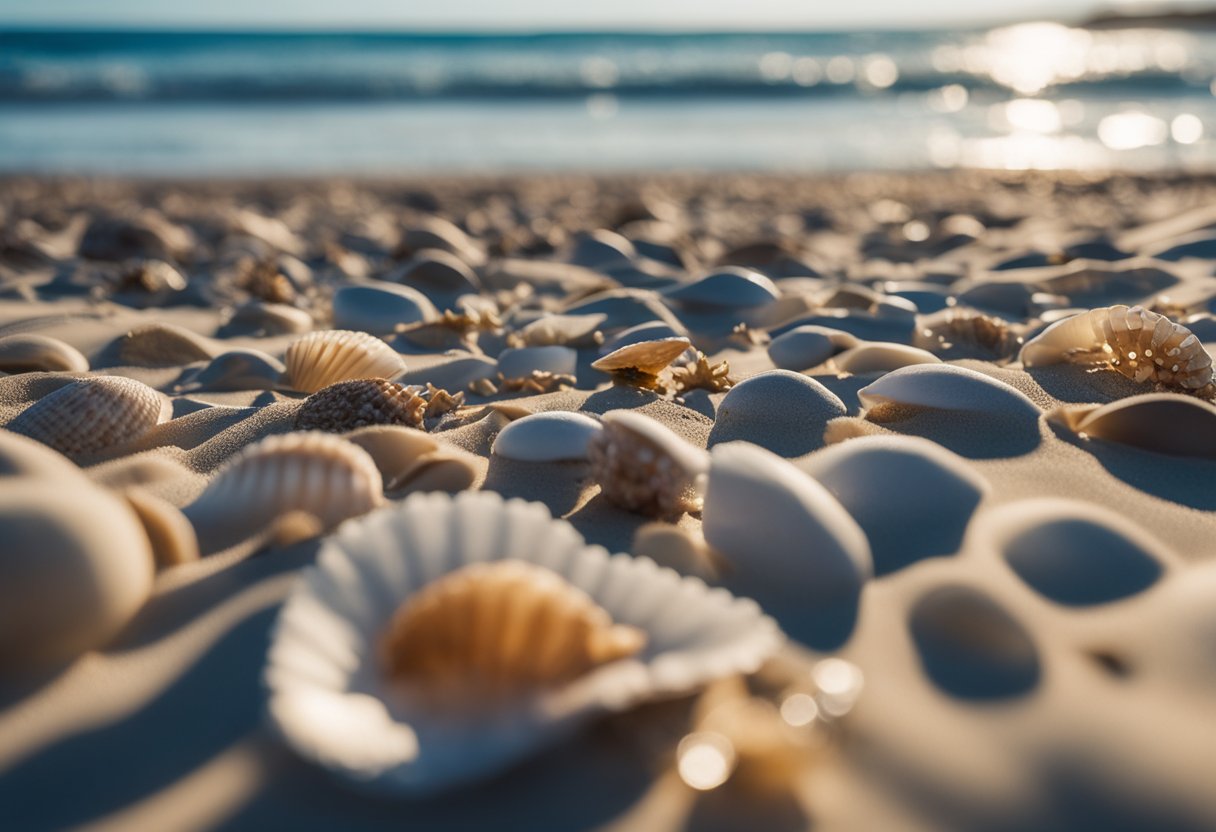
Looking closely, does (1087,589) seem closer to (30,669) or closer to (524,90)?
(30,669)

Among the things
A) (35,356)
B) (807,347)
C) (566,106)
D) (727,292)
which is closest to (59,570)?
(35,356)

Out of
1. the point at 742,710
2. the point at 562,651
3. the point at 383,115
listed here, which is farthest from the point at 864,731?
the point at 383,115

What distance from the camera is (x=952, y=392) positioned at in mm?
1884

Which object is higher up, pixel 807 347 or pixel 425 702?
pixel 425 702

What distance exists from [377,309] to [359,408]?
1.31 meters

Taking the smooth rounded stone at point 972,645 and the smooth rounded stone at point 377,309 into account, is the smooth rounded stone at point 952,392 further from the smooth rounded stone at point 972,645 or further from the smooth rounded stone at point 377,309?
the smooth rounded stone at point 377,309

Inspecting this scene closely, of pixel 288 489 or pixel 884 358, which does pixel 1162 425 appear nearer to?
pixel 884 358

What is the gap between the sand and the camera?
926mm

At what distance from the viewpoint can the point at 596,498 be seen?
1.60m

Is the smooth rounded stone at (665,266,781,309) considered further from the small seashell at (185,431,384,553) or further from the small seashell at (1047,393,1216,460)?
the small seashell at (185,431,384,553)

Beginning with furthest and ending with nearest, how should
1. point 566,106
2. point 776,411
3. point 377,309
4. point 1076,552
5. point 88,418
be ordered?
point 566,106
point 377,309
point 776,411
point 88,418
point 1076,552

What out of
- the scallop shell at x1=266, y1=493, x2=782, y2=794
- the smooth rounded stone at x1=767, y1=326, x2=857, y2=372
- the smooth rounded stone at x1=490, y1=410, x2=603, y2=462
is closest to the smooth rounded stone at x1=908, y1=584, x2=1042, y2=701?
the scallop shell at x1=266, y1=493, x2=782, y2=794

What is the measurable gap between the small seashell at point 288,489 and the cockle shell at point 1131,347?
1566 millimetres

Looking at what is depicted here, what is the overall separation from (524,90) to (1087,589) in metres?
18.3
